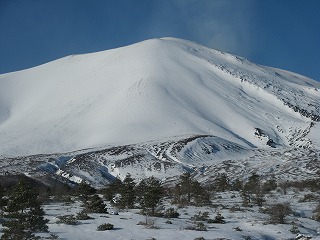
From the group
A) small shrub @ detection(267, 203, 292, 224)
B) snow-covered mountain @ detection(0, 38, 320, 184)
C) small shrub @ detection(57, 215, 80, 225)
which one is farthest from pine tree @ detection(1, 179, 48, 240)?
snow-covered mountain @ detection(0, 38, 320, 184)

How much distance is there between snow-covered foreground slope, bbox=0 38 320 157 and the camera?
400 feet

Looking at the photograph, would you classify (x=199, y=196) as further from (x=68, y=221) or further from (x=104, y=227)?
(x=104, y=227)

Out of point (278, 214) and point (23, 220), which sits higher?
point (278, 214)

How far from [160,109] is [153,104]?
490cm

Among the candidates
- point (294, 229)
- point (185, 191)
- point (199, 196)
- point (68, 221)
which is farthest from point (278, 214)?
point (185, 191)

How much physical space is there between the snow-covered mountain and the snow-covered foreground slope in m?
0.30

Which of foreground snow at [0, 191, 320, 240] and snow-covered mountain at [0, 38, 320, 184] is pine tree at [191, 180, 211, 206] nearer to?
foreground snow at [0, 191, 320, 240]

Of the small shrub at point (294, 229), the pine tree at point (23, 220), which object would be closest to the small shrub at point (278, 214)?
the small shrub at point (294, 229)

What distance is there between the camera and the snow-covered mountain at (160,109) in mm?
110750

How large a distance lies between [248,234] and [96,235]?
752 centimetres

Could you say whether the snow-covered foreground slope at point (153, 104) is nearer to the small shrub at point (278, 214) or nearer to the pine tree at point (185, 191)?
the pine tree at point (185, 191)

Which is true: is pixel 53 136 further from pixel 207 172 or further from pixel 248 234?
pixel 248 234

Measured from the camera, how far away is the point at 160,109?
452 feet

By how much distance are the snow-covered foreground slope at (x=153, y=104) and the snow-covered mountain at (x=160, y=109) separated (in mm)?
300
